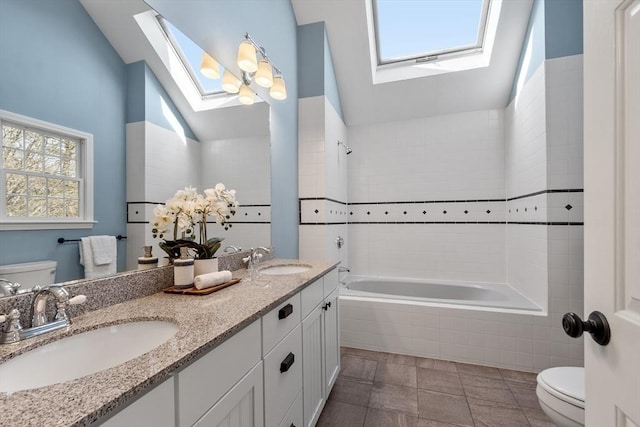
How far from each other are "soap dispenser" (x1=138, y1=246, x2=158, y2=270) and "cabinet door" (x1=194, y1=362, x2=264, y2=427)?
0.62m

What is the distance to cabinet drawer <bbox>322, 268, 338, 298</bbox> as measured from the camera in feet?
A: 5.73

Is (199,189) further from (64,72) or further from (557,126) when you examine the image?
(557,126)

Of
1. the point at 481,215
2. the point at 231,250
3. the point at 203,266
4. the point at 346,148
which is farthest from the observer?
the point at 346,148

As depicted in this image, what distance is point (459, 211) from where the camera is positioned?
320 cm

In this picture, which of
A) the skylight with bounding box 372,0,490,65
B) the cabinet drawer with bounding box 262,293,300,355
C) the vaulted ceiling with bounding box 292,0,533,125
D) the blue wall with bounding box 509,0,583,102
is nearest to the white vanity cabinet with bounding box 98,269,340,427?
the cabinet drawer with bounding box 262,293,300,355

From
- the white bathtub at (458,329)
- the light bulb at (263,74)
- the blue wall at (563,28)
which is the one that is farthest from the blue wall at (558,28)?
the light bulb at (263,74)

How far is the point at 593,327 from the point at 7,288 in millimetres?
1421

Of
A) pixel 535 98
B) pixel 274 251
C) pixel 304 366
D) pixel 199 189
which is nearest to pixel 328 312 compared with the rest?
pixel 304 366

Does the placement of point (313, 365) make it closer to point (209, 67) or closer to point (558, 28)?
point (209, 67)

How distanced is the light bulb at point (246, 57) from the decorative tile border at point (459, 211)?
1216mm

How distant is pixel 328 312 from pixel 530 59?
8.41 ft

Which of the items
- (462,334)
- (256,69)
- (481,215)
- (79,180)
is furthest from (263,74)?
(481,215)

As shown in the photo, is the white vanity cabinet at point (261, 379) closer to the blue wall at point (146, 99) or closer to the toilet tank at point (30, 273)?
the toilet tank at point (30, 273)

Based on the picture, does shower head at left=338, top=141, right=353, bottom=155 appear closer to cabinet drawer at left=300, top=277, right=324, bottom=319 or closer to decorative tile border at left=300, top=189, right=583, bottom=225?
decorative tile border at left=300, top=189, right=583, bottom=225
